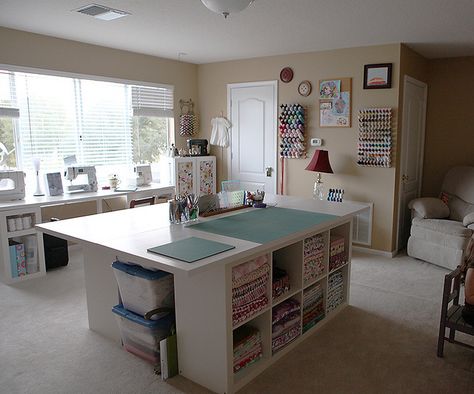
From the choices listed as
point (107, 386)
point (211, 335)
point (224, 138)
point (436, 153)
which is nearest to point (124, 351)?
point (107, 386)

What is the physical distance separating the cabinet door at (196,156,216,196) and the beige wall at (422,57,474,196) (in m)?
2.88

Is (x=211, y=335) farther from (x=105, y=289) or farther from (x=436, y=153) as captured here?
(x=436, y=153)

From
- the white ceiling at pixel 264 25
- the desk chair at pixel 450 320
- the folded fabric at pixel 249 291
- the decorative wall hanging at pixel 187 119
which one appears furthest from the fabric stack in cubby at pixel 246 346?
the decorative wall hanging at pixel 187 119

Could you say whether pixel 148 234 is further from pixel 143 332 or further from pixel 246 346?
pixel 246 346

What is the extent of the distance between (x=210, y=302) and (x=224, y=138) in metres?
3.91

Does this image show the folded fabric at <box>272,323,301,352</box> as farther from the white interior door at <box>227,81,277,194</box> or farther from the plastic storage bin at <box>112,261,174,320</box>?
the white interior door at <box>227,81,277,194</box>

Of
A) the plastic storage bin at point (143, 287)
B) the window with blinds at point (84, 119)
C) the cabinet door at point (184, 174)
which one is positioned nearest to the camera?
the plastic storage bin at point (143, 287)

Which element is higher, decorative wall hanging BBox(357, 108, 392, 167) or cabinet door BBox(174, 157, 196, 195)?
decorative wall hanging BBox(357, 108, 392, 167)

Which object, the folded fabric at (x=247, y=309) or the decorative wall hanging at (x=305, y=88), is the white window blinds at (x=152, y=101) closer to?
the decorative wall hanging at (x=305, y=88)

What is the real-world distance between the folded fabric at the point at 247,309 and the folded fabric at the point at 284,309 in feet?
0.60

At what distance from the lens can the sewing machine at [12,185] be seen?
3977 millimetres

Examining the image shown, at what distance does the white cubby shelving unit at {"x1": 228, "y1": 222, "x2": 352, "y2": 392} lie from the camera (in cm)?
246

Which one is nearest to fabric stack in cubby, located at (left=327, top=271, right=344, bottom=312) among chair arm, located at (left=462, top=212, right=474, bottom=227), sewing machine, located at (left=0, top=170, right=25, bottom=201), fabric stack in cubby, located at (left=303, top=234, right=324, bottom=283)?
fabric stack in cubby, located at (left=303, top=234, right=324, bottom=283)

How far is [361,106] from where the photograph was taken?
4695mm
